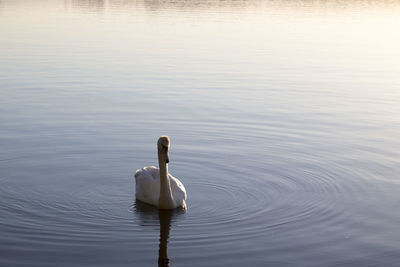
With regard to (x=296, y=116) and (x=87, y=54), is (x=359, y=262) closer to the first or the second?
(x=296, y=116)

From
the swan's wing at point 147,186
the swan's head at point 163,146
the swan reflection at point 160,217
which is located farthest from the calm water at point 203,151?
the swan's head at point 163,146

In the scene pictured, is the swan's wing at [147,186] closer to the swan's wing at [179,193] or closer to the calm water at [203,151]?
the calm water at [203,151]

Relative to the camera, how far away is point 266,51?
37.4 m

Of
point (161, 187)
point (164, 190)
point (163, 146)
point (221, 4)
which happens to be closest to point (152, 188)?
point (161, 187)

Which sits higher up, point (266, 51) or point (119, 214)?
point (266, 51)

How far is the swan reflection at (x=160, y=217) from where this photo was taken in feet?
40.2

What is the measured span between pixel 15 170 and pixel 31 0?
194 feet

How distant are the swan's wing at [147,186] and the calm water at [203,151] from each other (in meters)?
0.20

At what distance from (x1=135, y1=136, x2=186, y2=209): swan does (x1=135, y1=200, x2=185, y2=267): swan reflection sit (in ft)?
0.33

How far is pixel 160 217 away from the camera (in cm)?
1321

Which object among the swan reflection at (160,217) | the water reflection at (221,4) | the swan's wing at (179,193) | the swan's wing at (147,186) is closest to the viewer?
the swan reflection at (160,217)

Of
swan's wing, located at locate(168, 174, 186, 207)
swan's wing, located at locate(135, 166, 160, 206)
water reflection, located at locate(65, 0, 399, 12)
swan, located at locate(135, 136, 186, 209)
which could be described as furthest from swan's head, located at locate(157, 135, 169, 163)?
water reflection, located at locate(65, 0, 399, 12)

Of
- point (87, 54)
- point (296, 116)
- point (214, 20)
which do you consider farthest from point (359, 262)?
point (214, 20)

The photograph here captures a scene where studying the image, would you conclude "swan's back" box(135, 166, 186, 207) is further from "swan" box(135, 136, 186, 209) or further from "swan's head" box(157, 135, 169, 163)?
"swan's head" box(157, 135, 169, 163)
